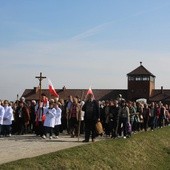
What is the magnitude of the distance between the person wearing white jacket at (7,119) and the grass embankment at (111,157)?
596 centimetres

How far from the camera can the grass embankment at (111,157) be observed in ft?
45.7

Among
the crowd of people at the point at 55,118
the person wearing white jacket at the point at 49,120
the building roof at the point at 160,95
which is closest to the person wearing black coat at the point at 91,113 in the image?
the crowd of people at the point at 55,118

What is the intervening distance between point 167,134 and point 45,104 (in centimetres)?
1024

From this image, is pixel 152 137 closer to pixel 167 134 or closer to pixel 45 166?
pixel 167 134

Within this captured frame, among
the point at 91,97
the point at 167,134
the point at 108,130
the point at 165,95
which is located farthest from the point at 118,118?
the point at 165,95

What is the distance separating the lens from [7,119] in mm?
23844

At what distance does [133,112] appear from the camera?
27.5 metres

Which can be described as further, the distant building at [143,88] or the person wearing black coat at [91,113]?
the distant building at [143,88]

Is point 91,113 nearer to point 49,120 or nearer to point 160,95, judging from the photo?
point 49,120

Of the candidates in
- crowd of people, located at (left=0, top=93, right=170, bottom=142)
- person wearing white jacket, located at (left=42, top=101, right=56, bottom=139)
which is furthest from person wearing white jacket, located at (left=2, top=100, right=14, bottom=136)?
person wearing white jacket, located at (left=42, top=101, right=56, bottom=139)

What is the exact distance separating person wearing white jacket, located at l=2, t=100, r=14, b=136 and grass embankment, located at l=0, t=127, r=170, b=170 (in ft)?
19.5

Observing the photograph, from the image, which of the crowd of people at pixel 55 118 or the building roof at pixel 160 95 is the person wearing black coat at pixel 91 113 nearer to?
the crowd of people at pixel 55 118

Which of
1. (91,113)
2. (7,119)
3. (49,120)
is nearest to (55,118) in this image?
(49,120)

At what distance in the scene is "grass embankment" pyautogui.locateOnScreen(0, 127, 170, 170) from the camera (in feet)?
45.7
